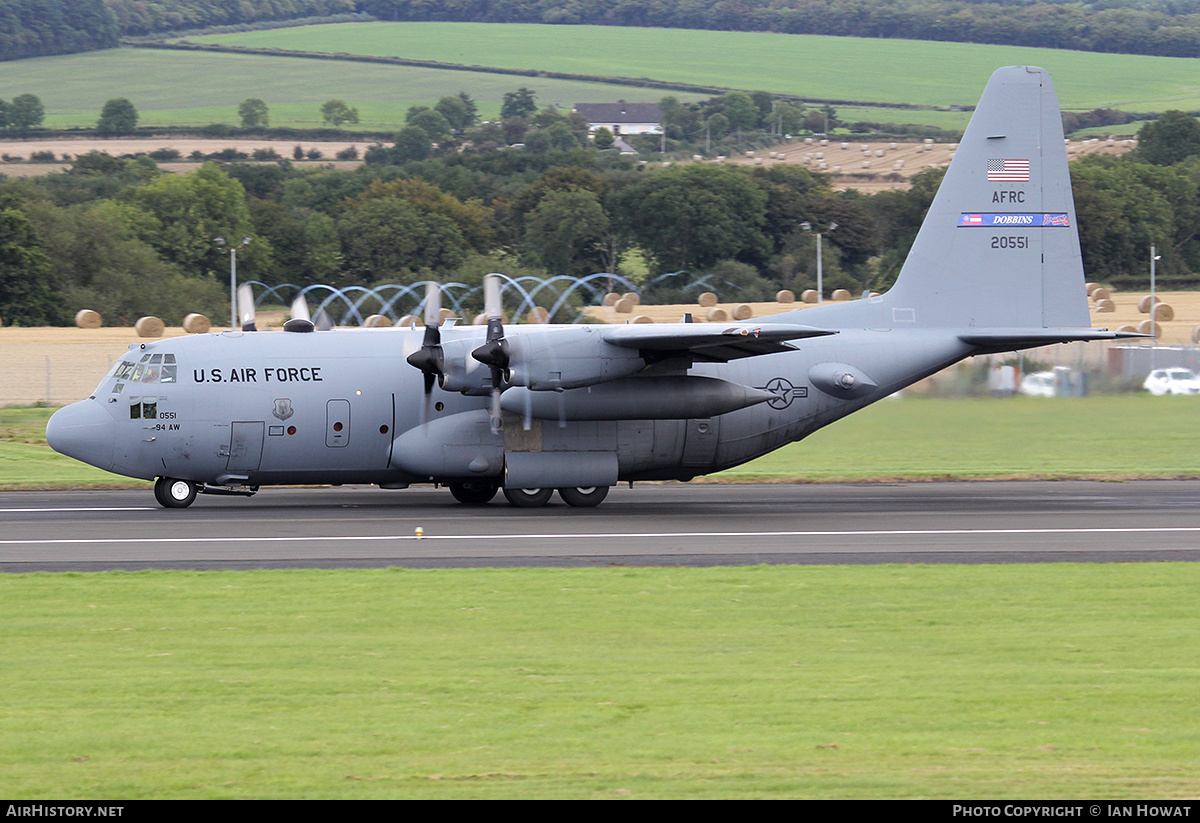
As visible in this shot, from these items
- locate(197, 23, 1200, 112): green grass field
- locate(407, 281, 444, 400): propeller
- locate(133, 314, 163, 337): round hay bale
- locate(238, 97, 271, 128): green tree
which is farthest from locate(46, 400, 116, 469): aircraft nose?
locate(197, 23, 1200, 112): green grass field

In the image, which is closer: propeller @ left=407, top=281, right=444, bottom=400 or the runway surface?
the runway surface

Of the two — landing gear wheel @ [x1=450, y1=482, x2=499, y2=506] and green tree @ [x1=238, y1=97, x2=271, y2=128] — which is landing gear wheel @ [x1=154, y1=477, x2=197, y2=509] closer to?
landing gear wheel @ [x1=450, y1=482, x2=499, y2=506]

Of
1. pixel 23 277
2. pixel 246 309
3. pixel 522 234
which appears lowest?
pixel 246 309

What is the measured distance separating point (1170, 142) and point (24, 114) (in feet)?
404

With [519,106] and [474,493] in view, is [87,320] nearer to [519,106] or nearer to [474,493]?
[474,493]

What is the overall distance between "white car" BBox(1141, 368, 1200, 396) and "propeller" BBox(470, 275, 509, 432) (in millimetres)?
19655

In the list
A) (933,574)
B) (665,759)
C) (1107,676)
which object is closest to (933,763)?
(665,759)

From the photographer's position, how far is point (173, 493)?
24.1m

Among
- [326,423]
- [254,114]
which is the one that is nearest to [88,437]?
[326,423]

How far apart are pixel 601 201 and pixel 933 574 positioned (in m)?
68.0

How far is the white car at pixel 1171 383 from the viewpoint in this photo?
113ft

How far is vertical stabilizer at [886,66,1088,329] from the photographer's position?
2625 cm

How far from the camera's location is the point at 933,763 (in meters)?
8.58

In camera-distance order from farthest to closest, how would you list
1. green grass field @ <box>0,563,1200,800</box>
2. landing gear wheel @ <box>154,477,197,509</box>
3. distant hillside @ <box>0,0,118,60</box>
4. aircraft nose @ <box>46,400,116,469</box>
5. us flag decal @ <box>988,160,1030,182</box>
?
1. distant hillside @ <box>0,0,118,60</box>
2. us flag decal @ <box>988,160,1030,182</box>
3. landing gear wheel @ <box>154,477,197,509</box>
4. aircraft nose @ <box>46,400,116,469</box>
5. green grass field @ <box>0,563,1200,800</box>
